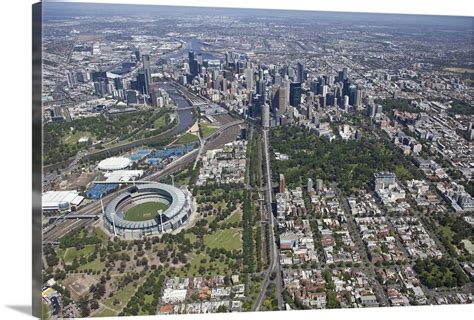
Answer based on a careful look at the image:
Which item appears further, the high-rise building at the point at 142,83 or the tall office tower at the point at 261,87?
the high-rise building at the point at 142,83

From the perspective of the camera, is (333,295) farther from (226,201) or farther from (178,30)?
(178,30)

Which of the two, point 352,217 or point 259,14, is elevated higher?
point 259,14

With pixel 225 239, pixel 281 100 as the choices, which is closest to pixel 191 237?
pixel 225 239

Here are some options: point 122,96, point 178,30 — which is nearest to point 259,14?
point 178,30

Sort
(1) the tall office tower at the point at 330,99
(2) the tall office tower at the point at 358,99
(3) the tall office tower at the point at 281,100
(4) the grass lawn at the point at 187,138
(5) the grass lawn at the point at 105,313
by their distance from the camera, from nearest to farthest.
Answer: (5) the grass lawn at the point at 105,313 < (4) the grass lawn at the point at 187,138 < (3) the tall office tower at the point at 281,100 < (2) the tall office tower at the point at 358,99 < (1) the tall office tower at the point at 330,99

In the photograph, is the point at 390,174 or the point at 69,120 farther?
the point at 69,120

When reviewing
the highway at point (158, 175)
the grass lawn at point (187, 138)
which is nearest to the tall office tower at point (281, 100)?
the highway at point (158, 175)

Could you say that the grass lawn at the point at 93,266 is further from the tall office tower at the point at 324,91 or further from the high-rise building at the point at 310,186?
the tall office tower at the point at 324,91
